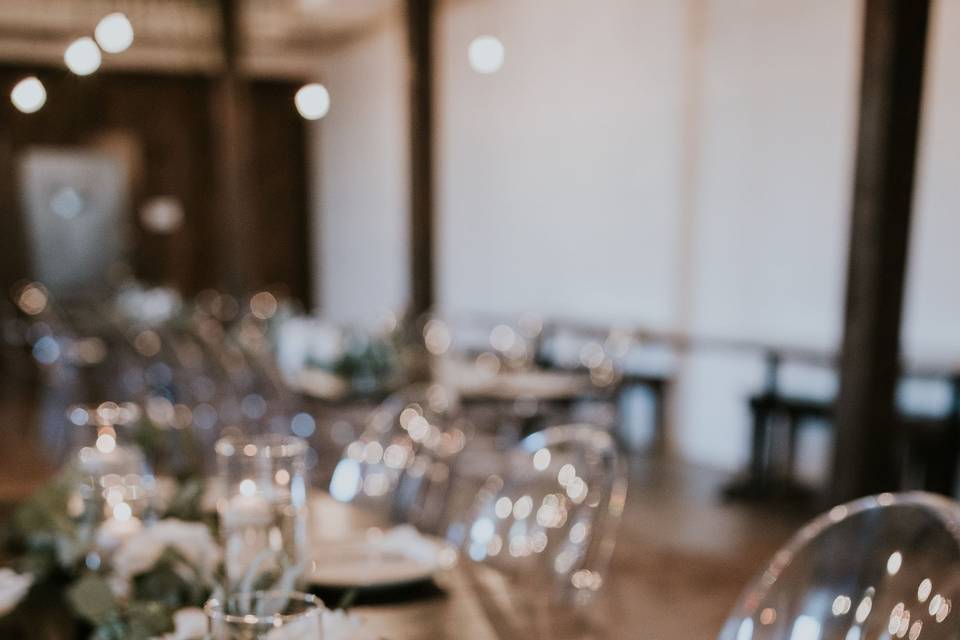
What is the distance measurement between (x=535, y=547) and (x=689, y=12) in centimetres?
481

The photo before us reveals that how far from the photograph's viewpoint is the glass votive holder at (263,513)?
1307mm

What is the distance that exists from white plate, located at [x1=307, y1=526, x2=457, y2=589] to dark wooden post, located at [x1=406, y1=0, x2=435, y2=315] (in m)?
4.90

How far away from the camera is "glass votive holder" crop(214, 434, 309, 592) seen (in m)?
1.31

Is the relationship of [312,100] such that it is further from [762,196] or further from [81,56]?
[762,196]

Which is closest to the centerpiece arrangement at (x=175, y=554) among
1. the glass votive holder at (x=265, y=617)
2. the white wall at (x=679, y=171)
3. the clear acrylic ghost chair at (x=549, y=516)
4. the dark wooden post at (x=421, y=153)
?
the glass votive holder at (x=265, y=617)

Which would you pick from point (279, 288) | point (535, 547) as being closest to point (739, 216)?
point (535, 547)

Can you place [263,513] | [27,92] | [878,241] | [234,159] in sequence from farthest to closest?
[234,159] < [878,241] < [27,92] < [263,513]

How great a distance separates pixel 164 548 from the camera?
4.87ft

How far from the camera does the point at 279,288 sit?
1084cm

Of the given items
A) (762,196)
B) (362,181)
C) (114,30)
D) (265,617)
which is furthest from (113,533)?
(362,181)

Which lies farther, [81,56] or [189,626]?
[81,56]

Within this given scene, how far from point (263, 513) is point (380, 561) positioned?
469mm

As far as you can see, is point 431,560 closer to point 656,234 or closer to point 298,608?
point 298,608

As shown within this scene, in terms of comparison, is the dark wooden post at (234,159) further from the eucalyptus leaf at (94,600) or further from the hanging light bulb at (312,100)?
the eucalyptus leaf at (94,600)
